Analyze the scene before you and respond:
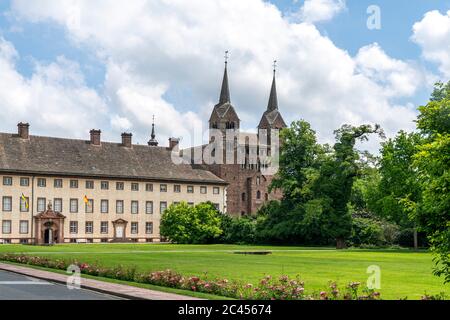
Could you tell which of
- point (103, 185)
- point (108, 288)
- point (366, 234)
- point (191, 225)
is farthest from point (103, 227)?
point (108, 288)

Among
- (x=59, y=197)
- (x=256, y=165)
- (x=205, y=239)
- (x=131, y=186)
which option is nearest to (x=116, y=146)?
(x=131, y=186)

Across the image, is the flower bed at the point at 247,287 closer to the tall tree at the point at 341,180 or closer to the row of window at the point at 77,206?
the tall tree at the point at 341,180

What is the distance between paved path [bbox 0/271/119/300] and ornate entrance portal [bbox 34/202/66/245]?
57.1m

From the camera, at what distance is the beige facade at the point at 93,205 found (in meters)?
81.1

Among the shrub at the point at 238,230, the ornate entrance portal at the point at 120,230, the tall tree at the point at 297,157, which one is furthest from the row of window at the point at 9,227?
the tall tree at the point at 297,157

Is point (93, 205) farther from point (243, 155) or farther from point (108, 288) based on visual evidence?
point (108, 288)

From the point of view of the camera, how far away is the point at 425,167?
1594 cm

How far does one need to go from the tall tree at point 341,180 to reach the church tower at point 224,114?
167ft

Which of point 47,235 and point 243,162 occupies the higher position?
point 243,162

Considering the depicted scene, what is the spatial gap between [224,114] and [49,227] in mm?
49374

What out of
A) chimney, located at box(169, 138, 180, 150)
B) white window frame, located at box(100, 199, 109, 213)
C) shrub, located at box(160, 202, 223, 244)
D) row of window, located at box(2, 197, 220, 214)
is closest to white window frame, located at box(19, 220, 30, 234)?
row of window, located at box(2, 197, 220, 214)

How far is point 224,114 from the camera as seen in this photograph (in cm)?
12494

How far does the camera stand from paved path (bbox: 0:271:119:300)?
19.7 metres

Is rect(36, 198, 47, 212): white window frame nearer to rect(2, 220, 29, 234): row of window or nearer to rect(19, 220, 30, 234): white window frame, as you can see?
rect(19, 220, 30, 234): white window frame
